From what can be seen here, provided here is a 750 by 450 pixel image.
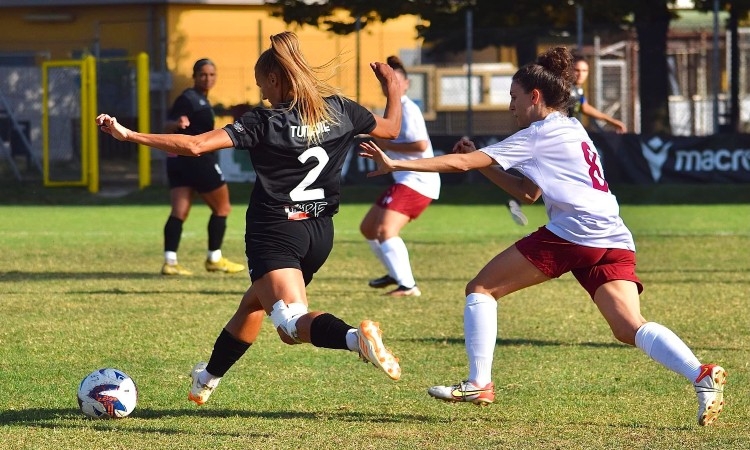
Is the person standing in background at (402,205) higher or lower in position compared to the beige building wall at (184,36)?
lower

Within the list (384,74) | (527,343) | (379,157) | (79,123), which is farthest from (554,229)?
(79,123)

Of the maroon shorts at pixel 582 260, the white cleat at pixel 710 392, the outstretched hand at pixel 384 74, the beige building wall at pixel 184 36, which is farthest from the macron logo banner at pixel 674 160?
the white cleat at pixel 710 392

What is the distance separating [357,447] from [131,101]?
811 inches

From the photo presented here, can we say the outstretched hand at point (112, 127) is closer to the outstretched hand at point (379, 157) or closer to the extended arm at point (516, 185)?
the outstretched hand at point (379, 157)

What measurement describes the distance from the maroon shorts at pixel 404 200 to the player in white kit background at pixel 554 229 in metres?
4.63

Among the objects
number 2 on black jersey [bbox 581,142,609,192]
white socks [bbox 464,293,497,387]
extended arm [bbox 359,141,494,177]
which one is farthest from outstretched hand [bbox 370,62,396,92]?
white socks [bbox 464,293,497,387]

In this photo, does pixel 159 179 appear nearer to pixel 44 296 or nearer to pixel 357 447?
pixel 44 296

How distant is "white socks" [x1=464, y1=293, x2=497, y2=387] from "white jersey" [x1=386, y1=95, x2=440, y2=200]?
4.46 meters

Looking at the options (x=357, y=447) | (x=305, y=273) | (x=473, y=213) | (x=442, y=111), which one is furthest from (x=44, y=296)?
(x=442, y=111)

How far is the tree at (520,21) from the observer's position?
24016mm

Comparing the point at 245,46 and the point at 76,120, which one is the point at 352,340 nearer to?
the point at 76,120

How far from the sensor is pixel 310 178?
5867 mm

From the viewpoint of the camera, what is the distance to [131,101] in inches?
992

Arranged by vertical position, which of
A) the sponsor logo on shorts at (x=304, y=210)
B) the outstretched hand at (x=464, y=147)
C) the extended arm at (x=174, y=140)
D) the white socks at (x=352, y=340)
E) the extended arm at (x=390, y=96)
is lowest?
the white socks at (x=352, y=340)
